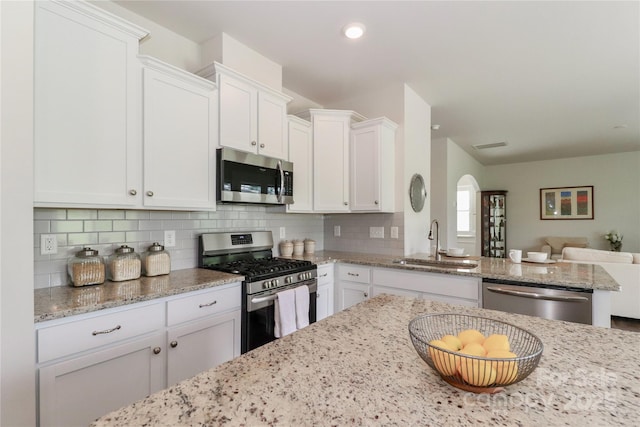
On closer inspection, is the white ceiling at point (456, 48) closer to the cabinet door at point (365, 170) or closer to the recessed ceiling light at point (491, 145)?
the cabinet door at point (365, 170)

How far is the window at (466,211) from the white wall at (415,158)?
4567 millimetres

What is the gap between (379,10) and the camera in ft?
6.84

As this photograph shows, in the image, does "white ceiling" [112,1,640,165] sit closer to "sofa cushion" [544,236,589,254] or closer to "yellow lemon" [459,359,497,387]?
"yellow lemon" [459,359,497,387]

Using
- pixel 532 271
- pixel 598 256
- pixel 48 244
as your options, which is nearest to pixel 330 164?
pixel 532 271

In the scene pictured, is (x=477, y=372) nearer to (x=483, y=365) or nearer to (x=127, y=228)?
(x=483, y=365)

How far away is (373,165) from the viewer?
3.12m

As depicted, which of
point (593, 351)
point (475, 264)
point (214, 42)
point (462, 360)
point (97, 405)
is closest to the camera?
point (462, 360)

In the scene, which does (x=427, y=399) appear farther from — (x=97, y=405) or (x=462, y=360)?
(x=97, y=405)

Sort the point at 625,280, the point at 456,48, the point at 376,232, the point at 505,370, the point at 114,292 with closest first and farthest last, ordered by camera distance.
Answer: the point at 505,370, the point at 114,292, the point at 456,48, the point at 376,232, the point at 625,280

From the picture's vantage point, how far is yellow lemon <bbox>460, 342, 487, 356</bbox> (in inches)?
26.4

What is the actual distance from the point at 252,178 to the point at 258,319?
1031mm

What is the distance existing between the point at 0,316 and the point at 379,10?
2517 mm

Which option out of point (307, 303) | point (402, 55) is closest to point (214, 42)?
point (402, 55)

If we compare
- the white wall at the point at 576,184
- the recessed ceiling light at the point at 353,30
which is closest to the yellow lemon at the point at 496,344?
the recessed ceiling light at the point at 353,30
